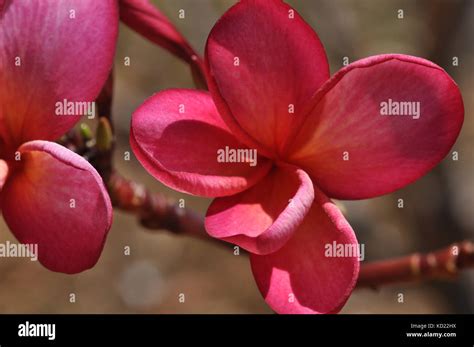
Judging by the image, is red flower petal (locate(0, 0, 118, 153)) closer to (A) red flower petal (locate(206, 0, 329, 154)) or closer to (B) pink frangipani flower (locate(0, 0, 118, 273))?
(B) pink frangipani flower (locate(0, 0, 118, 273))

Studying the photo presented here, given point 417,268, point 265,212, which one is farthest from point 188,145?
point 417,268

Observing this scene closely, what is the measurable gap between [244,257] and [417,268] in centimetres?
40

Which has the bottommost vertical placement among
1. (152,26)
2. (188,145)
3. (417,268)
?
(417,268)

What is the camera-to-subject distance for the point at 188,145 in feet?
2.36

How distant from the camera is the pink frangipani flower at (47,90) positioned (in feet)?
2.26

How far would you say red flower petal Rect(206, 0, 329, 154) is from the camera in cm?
70

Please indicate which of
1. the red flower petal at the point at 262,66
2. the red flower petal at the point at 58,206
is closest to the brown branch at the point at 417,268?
the red flower petal at the point at 262,66

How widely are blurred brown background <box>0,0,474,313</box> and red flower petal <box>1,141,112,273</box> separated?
2.61 feet

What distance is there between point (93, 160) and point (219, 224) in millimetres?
259

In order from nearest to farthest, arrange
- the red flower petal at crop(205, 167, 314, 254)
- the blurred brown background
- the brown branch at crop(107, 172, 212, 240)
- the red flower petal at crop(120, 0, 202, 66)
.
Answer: the red flower petal at crop(205, 167, 314, 254) < the red flower petal at crop(120, 0, 202, 66) < the brown branch at crop(107, 172, 212, 240) < the blurred brown background

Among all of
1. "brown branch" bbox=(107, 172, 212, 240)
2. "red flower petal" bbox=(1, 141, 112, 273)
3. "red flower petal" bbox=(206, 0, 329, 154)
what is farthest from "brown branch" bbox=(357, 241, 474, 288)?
"red flower petal" bbox=(1, 141, 112, 273)

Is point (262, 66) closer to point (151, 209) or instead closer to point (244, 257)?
point (151, 209)
